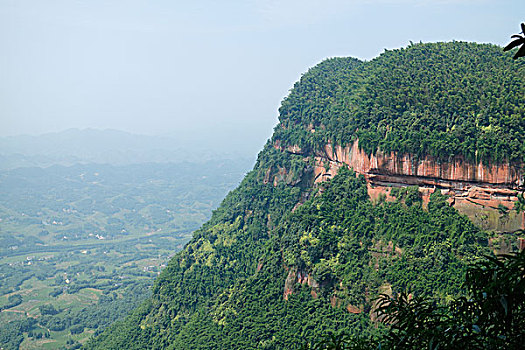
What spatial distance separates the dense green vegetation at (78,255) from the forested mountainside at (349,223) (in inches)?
1159

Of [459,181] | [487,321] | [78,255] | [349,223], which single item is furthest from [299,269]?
[78,255]

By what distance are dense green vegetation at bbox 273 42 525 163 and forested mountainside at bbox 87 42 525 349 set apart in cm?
9

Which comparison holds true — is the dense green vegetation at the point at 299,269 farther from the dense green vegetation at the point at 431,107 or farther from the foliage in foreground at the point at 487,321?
the foliage in foreground at the point at 487,321

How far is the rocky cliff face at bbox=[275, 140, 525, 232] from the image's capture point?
85.4ft

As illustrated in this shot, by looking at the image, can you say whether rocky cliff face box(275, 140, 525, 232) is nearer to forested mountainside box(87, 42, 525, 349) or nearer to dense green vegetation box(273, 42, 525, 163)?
forested mountainside box(87, 42, 525, 349)

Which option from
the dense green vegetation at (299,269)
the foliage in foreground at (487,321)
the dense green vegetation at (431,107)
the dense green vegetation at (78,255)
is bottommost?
the dense green vegetation at (78,255)

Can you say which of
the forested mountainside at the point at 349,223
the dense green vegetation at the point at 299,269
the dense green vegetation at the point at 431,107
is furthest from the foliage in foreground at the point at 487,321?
the dense green vegetation at the point at 431,107

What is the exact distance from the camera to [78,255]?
401 feet

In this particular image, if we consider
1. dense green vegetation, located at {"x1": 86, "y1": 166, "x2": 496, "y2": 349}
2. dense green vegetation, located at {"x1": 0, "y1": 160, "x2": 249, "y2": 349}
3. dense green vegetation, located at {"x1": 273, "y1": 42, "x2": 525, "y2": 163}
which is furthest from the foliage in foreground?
dense green vegetation, located at {"x1": 0, "y1": 160, "x2": 249, "y2": 349}

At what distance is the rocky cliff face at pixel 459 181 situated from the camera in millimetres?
26031

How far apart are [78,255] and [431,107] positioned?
109015 mm

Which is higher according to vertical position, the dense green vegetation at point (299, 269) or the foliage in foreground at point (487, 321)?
the foliage in foreground at point (487, 321)

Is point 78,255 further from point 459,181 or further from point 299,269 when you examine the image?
point 459,181

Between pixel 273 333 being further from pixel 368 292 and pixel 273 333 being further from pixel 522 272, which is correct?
Result: pixel 522 272
